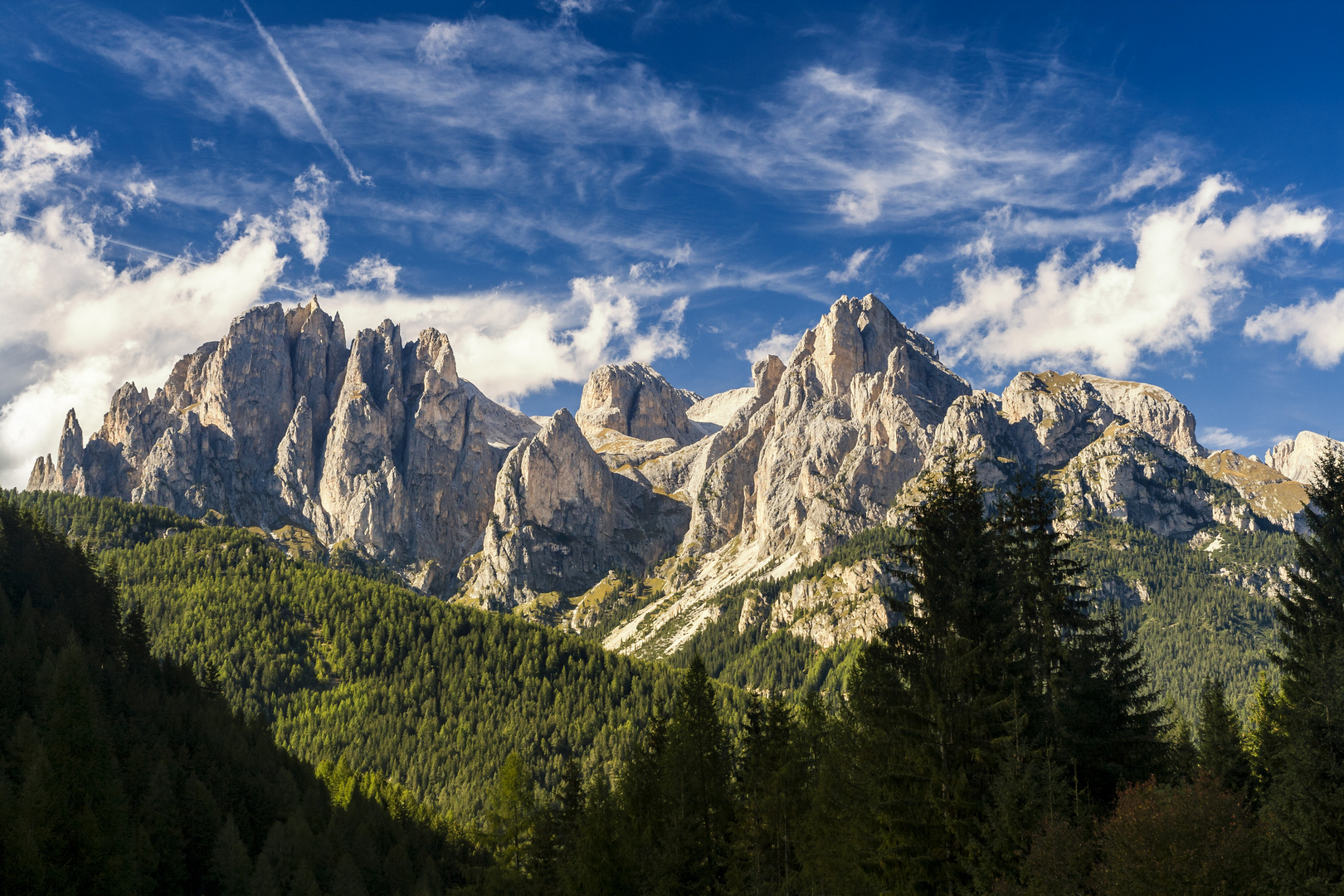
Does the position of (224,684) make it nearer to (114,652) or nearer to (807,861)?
(114,652)

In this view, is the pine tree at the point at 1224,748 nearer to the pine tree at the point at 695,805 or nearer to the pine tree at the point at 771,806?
the pine tree at the point at 771,806

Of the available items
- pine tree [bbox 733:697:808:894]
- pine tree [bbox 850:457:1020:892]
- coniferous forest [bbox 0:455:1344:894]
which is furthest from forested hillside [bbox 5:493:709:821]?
pine tree [bbox 850:457:1020:892]

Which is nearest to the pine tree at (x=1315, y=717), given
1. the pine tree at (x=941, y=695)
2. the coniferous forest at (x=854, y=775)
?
the coniferous forest at (x=854, y=775)

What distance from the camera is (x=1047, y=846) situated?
30125 millimetres

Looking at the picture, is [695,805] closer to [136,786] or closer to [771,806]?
[771,806]

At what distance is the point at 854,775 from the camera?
39781 millimetres

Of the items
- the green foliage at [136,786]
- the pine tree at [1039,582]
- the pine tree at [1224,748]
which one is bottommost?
the green foliage at [136,786]

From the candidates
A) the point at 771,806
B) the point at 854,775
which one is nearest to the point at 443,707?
the point at 771,806

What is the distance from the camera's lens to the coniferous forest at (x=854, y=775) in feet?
107

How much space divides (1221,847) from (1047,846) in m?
5.19

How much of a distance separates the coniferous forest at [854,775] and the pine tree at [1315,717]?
105mm

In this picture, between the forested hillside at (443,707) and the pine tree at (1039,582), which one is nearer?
the pine tree at (1039,582)

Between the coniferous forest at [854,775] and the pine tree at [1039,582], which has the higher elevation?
the pine tree at [1039,582]

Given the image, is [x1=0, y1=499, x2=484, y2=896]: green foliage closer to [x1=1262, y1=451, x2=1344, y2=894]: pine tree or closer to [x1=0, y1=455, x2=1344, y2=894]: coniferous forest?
[x1=0, y1=455, x2=1344, y2=894]: coniferous forest
